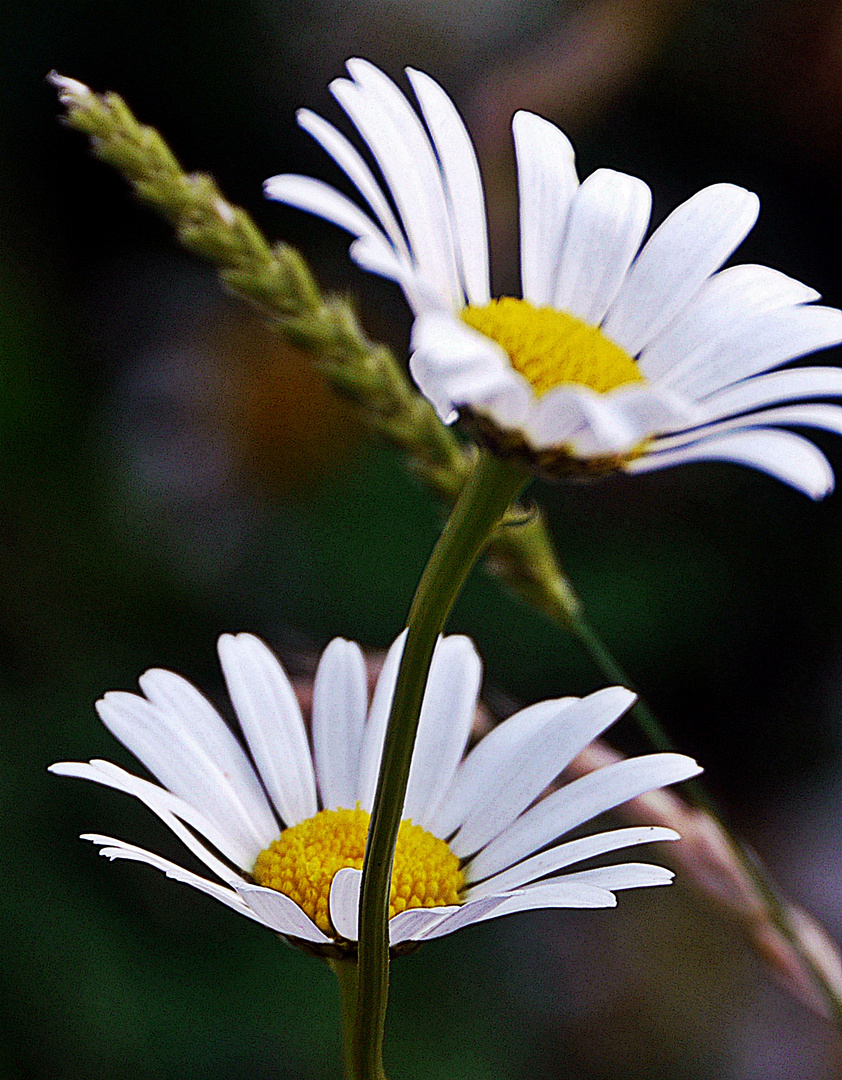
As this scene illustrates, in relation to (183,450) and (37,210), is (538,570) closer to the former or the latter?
(183,450)

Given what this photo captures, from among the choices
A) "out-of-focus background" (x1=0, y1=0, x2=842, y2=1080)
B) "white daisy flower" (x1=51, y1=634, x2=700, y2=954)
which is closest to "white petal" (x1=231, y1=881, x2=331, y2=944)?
Answer: "white daisy flower" (x1=51, y1=634, x2=700, y2=954)

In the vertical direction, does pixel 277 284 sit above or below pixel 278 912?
above

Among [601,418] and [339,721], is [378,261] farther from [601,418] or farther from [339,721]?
[339,721]

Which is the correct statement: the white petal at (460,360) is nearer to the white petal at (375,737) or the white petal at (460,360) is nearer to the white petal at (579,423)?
the white petal at (579,423)

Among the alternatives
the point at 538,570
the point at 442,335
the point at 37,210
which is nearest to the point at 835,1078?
the point at 538,570

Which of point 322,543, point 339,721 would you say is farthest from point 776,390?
point 322,543
